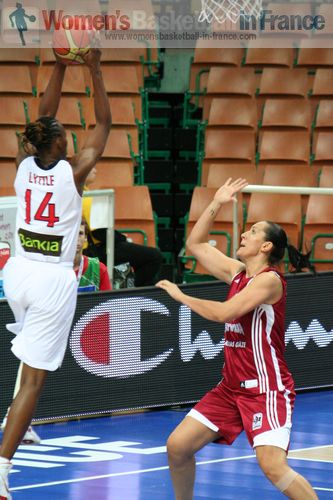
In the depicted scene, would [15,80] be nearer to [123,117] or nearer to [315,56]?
[123,117]

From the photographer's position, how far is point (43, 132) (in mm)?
6250

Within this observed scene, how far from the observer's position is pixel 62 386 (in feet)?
29.1

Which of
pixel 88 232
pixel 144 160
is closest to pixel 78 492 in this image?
pixel 88 232

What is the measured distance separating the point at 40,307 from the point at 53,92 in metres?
1.31

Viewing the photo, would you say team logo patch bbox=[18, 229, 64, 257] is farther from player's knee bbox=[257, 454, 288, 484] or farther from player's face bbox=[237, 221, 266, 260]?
player's knee bbox=[257, 454, 288, 484]

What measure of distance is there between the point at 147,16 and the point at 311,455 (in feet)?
27.5

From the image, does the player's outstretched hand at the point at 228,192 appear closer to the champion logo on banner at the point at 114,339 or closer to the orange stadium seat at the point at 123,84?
the champion logo on banner at the point at 114,339

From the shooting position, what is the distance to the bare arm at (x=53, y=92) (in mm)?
6680

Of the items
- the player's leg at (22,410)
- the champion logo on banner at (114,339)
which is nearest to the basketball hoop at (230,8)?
the champion logo on banner at (114,339)

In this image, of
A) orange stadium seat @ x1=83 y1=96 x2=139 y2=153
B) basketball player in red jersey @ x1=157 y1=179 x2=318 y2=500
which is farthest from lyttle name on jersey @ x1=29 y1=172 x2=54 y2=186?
orange stadium seat @ x1=83 y1=96 x2=139 y2=153

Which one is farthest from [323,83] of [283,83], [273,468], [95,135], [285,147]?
[273,468]

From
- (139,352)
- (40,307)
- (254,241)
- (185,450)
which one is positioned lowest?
(139,352)

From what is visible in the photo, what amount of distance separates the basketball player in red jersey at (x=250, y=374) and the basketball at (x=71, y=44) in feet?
3.88

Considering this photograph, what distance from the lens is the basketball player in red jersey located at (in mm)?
5758
